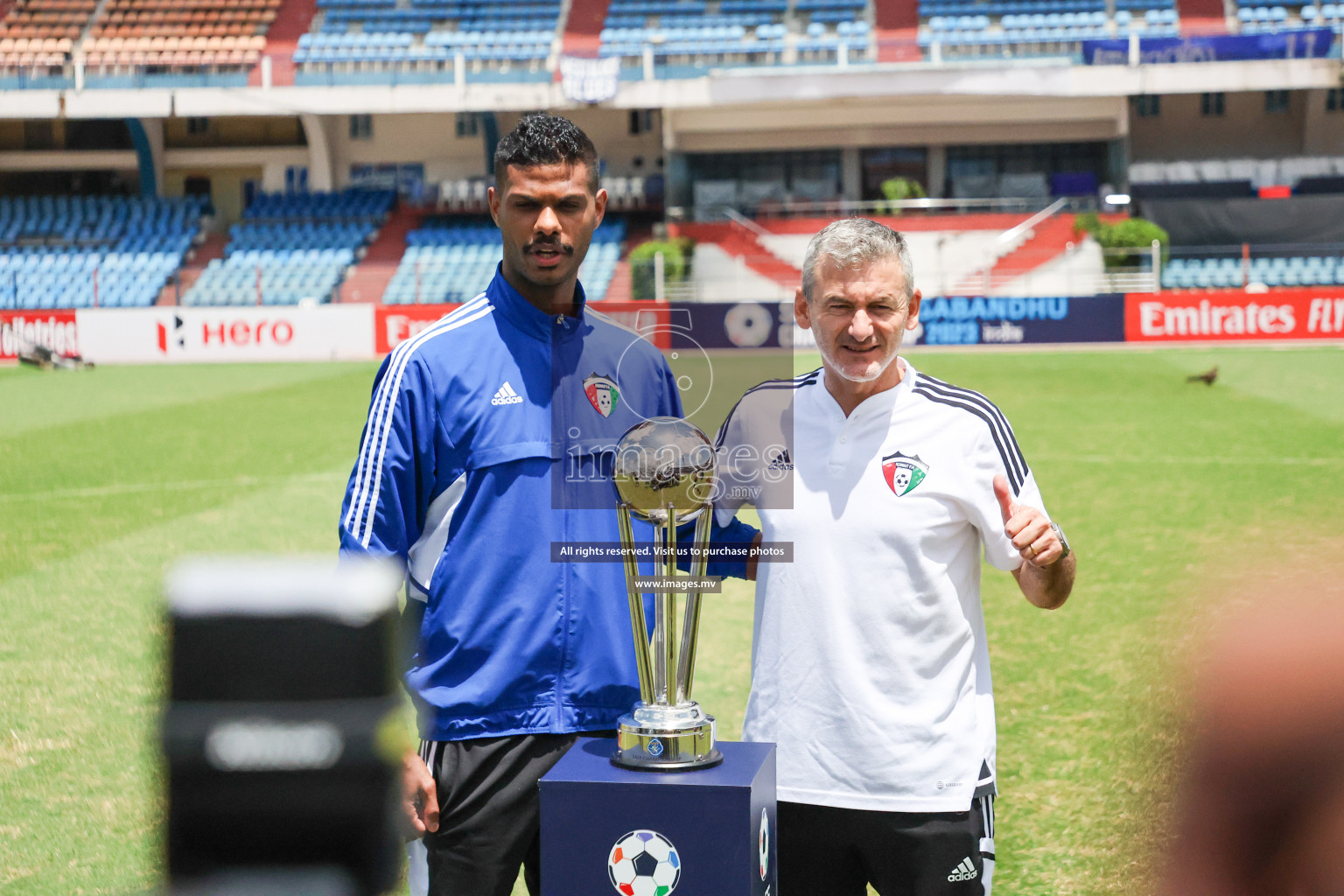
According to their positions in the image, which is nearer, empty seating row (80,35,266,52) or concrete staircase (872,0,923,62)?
concrete staircase (872,0,923,62)

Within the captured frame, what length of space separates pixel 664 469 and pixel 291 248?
35.1 metres

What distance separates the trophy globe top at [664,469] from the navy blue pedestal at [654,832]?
412 millimetres

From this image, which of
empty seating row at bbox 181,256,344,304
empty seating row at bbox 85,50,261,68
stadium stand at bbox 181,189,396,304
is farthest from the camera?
empty seating row at bbox 85,50,261,68

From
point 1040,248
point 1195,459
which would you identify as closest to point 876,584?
point 1195,459

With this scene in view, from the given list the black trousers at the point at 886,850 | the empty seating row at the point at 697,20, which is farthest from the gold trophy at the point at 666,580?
the empty seating row at the point at 697,20

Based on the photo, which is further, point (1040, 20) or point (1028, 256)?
point (1040, 20)

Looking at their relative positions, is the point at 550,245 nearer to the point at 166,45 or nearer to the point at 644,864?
the point at 644,864

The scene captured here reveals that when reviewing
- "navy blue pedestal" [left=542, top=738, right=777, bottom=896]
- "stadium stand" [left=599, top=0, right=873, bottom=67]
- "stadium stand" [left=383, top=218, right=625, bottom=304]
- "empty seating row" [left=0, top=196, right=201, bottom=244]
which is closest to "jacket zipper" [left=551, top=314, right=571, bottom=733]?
"navy blue pedestal" [left=542, top=738, right=777, bottom=896]

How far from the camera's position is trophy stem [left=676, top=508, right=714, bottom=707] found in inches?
80.4

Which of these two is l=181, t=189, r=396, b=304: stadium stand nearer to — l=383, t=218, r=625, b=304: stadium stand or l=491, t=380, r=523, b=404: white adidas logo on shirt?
l=383, t=218, r=625, b=304: stadium stand

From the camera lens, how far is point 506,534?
253 cm

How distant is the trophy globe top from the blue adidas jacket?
477 millimetres

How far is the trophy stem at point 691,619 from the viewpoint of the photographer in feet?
6.70

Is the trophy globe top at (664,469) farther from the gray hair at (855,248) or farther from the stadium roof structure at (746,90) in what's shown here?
the stadium roof structure at (746,90)
